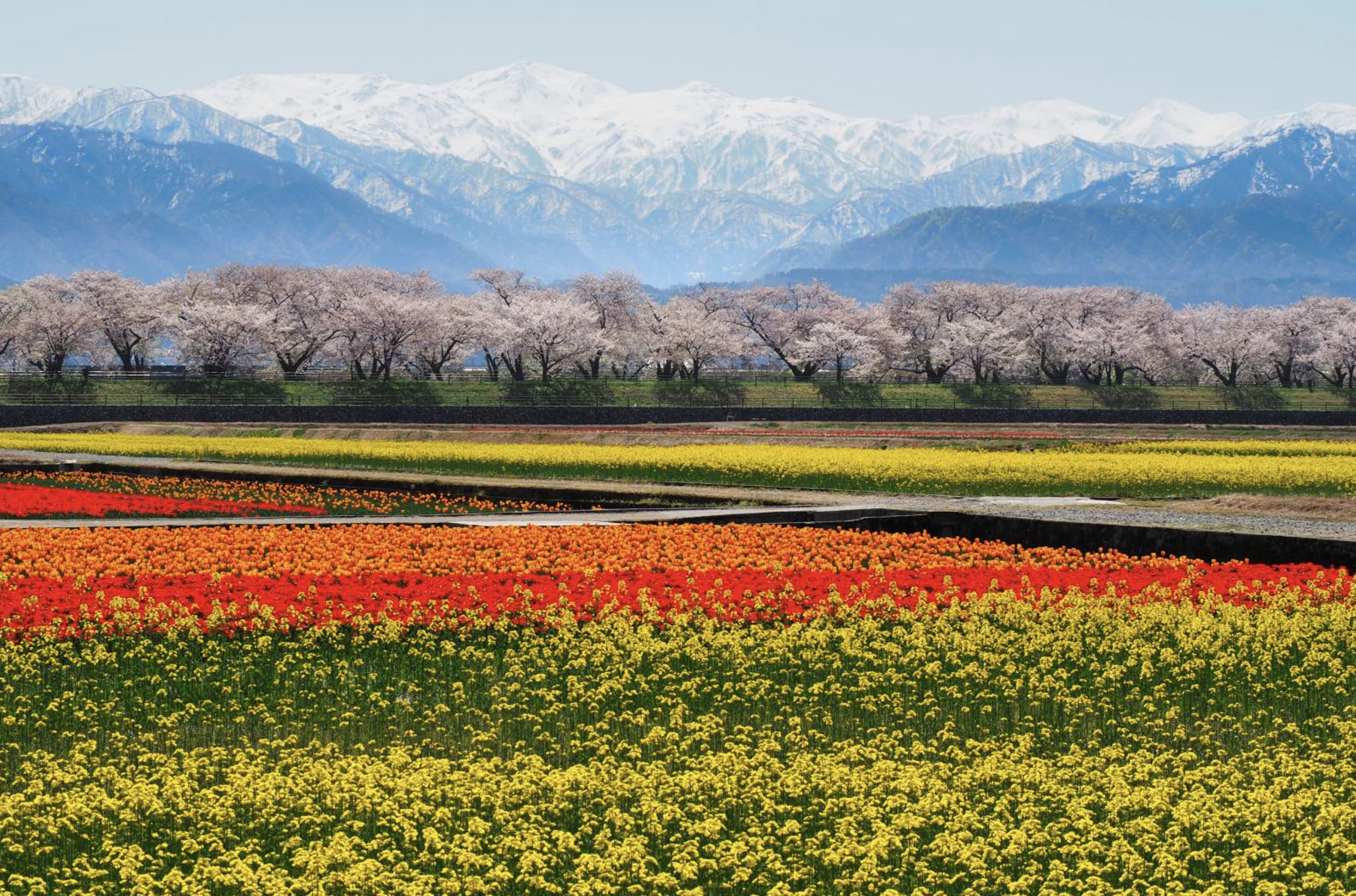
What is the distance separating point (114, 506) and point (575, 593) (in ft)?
57.0

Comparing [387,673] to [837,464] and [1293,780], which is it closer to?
[1293,780]

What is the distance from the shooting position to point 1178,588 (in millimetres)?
20469

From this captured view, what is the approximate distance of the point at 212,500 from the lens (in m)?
35.9

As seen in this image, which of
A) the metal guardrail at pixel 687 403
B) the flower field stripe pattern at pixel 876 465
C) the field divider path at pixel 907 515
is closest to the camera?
the field divider path at pixel 907 515

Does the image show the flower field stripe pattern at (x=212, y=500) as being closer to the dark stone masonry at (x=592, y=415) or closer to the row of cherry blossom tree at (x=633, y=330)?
the dark stone masonry at (x=592, y=415)

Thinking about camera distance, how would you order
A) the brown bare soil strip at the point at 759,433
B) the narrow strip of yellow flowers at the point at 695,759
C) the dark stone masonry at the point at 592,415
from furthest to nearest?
the dark stone masonry at the point at 592,415 → the brown bare soil strip at the point at 759,433 → the narrow strip of yellow flowers at the point at 695,759

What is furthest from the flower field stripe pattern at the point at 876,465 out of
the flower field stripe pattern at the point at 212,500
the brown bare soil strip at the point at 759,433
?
the brown bare soil strip at the point at 759,433

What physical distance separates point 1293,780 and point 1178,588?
8877 millimetres

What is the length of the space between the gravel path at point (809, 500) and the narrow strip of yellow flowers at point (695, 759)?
1009 centimetres

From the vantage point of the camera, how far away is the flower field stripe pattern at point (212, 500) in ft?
107

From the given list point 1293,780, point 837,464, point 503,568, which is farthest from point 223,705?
point 837,464

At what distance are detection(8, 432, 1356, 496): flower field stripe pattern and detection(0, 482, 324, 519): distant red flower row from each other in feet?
38.1

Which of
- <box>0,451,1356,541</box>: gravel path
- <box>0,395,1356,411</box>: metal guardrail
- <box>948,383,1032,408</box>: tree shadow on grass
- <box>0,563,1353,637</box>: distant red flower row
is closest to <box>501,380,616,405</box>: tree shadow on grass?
<box>0,395,1356,411</box>: metal guardrail

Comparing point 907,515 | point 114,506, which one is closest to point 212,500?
point 114,506
